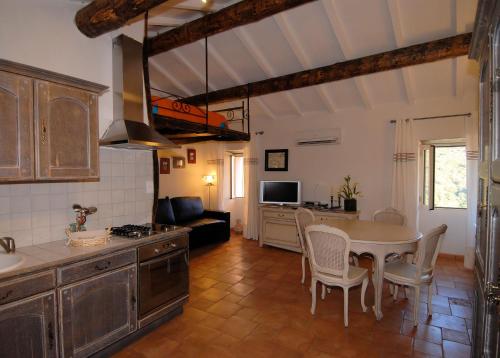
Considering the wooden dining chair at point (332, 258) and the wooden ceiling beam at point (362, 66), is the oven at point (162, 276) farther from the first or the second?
the wooden ceiling beam at point (362, 66)

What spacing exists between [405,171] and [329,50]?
2276 mm

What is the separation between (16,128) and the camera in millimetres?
1837

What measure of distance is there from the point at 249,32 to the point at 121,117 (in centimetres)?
209

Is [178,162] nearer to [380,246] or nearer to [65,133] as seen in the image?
[65,133]

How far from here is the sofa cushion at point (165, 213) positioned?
16.4 ft

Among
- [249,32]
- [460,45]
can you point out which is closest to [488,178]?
[460,45]

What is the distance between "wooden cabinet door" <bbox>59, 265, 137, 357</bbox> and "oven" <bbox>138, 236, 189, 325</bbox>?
0.32 feet

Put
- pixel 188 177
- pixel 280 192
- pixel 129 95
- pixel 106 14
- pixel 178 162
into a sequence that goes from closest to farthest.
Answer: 1. pixel 106 14
2. pixel 129 95
3. pixel 280 192
4. pixel 178 162
5. pixel 188 177

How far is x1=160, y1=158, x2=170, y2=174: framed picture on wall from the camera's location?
5.99 m

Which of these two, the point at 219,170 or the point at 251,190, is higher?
the point at 219,170

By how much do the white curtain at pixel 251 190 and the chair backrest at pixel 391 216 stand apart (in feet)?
8.89

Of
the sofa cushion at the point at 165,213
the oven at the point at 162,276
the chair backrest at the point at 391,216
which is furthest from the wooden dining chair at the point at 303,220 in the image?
the sofa cushion at the point at 165,213

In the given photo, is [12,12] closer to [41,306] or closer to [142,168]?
[142,168]

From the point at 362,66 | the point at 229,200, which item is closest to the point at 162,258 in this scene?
the point at 362,66
